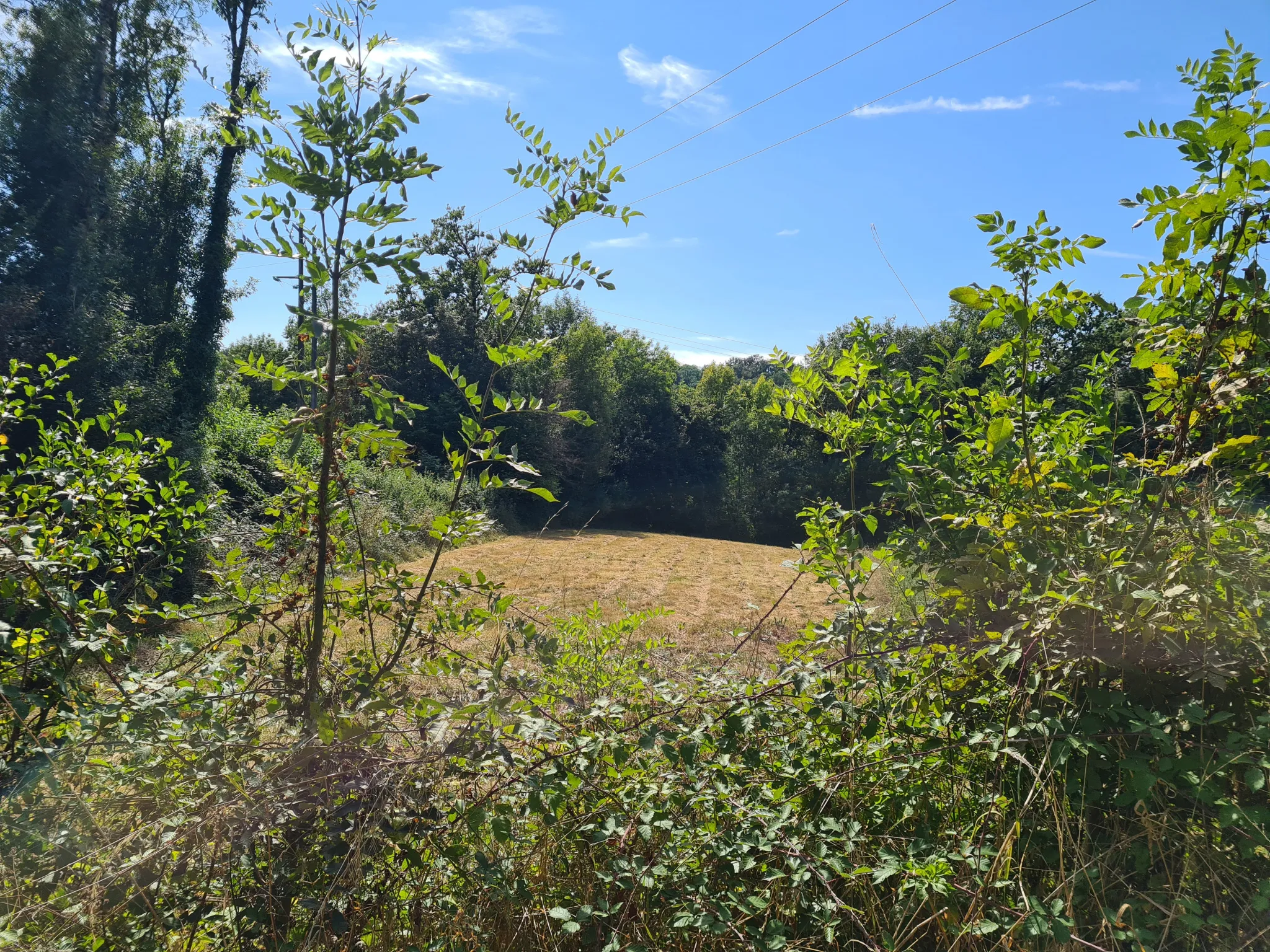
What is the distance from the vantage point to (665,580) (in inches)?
556

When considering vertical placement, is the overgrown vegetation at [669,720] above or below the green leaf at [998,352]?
below

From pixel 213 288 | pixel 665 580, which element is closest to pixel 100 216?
pixel 213 288

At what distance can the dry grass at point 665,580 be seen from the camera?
9070 millimetres

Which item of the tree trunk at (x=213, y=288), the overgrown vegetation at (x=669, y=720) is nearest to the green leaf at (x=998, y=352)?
the overgrown vegetation at (x=669, y=720)

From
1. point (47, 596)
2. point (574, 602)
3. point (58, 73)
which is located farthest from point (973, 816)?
point (58, 73)

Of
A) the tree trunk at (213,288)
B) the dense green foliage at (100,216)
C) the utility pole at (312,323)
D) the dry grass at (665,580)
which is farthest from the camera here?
the tree trunk at (213,288)

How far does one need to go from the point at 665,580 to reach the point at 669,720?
12546 mm

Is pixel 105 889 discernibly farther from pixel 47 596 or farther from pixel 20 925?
pixel 47 596

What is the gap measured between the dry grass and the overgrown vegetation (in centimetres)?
336

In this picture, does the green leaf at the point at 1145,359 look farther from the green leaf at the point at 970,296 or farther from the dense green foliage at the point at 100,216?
the dense green foliage at the point at 100,216

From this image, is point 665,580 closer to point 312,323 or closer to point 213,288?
point 213,288

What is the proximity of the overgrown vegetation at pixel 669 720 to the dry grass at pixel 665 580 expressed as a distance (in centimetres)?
336

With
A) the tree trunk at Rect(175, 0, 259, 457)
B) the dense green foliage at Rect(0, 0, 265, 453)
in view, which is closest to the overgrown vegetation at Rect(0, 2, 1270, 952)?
the dense green foliage at Rect(0, 0, 265, 453)

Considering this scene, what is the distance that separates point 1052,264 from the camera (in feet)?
5.49
